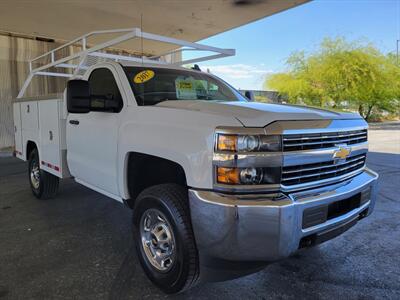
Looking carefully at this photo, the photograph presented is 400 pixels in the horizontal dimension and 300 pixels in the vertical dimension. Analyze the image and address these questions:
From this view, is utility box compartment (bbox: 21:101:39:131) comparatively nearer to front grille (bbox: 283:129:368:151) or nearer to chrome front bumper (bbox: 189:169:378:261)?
chrome front bumper (bbox: 189:169:378:261)

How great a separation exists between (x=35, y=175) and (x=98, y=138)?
106 inches

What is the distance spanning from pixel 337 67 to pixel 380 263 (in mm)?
23103

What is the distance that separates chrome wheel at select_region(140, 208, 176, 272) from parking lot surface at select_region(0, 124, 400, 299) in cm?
Answer: 25

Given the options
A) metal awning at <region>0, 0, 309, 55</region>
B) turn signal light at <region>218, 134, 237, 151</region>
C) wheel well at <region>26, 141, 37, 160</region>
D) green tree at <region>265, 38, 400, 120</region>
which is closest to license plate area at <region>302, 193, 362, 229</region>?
A: turn signal light at <region>218, 134, 237, 151</region>

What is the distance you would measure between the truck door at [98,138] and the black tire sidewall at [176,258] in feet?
2.20

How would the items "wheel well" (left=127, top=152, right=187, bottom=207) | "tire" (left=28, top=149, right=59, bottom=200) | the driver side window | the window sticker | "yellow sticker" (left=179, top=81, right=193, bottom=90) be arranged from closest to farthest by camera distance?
"wheel well" (left=127, top=152, right=187, bottom=207) < the driver side window < the window sticker < "yellow sticker" (left=179, top=81, right=193, bottom=90) < "tire" (left=28, top=149, right=59, bottom=200)

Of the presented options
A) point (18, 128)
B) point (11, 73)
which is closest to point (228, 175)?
point (18, 128)

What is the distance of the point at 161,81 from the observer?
3.86 m

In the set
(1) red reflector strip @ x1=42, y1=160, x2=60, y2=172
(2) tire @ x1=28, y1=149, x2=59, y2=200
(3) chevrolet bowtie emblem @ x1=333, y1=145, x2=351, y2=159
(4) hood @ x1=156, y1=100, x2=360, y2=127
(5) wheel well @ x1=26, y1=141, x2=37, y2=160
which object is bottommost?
(2) tire @ x1=28, y1=149, x2=59, y2=200

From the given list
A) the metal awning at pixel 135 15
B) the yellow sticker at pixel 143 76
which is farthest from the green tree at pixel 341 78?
the yellow sticker at pixel 143 76

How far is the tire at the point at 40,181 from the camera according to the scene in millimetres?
5598

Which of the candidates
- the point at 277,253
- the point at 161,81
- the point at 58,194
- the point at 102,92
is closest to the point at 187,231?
the point at 277,253

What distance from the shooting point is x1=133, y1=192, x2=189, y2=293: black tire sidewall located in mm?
2596

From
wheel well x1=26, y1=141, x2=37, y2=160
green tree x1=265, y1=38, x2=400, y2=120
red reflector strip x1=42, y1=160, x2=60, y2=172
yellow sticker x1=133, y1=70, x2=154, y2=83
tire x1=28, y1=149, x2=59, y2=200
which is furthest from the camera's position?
green tree x1=265, y1=38, x2=400, y2=120
